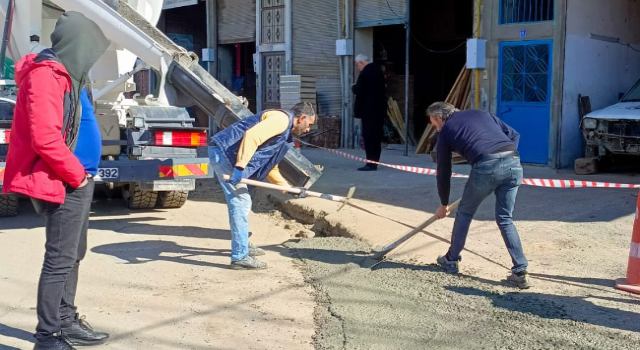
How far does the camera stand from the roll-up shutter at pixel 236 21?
63.4 ft

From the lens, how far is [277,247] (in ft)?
24.1

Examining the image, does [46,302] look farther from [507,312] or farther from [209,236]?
[209,236]

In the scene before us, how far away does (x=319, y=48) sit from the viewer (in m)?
17.3

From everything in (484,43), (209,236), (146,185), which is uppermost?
(484,43)

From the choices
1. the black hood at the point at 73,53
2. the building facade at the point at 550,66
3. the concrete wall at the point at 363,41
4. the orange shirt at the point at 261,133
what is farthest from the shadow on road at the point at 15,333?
the concrete wall at the point at 363,41

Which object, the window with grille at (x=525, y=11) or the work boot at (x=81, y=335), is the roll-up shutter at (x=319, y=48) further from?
the work boot at (x=81, y=335)

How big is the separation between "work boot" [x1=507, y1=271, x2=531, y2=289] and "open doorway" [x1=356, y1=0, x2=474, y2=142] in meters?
12.0

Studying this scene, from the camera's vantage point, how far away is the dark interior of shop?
695 inches

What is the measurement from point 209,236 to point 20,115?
4.01 m

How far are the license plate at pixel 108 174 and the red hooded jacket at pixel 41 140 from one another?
353cm

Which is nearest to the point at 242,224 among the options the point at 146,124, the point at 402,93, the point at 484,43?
the point at 146,124

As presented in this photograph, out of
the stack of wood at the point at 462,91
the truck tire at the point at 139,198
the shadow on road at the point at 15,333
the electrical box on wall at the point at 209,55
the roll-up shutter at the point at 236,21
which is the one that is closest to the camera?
the shadow on road at the point at 15,333

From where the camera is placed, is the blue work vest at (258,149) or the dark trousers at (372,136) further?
the dark trousers at (372,136)

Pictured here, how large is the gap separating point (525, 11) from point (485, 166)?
808 cm
